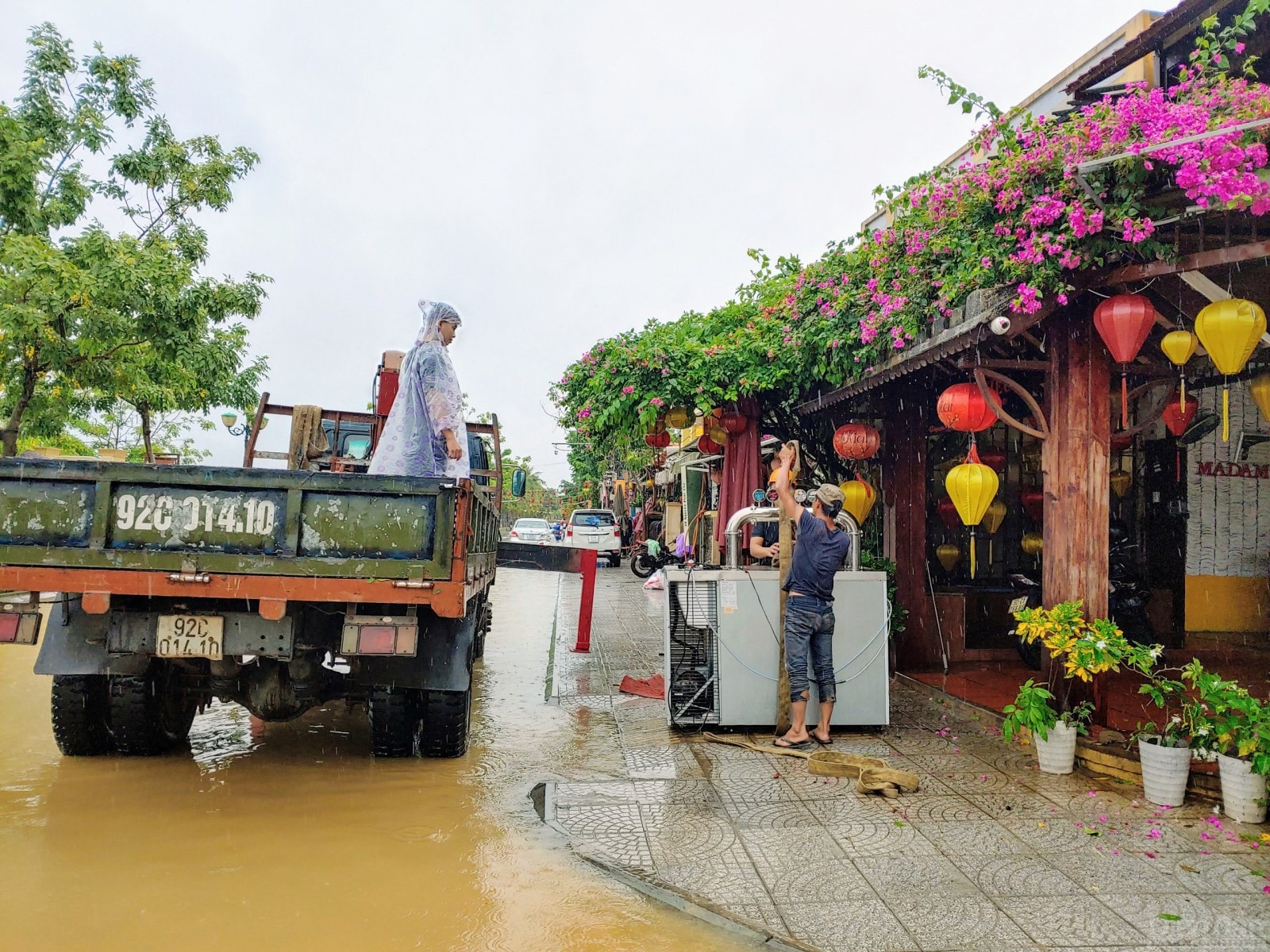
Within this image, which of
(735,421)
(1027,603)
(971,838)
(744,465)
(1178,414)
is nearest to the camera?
A: (971,838)

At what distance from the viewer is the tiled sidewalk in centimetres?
333

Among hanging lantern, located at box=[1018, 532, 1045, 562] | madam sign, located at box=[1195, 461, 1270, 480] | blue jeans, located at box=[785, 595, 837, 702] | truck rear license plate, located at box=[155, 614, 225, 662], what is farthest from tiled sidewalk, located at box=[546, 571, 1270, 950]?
madam sign, located at box=[1195, 461, 1270, 480]

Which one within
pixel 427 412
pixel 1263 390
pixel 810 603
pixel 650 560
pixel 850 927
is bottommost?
pixel 850 927

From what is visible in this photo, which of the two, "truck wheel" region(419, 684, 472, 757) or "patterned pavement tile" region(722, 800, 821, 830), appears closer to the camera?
"patterned pavement tile" region(722, 800, 821, 830)

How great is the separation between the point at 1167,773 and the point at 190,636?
5.17 metres

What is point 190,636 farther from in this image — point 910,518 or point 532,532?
point 532,532

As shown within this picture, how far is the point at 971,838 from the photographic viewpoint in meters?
4.22

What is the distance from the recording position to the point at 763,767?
5.45 meters

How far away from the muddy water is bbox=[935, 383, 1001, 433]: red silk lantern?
359cm

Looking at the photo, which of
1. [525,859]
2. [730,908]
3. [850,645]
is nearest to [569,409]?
[850,645]

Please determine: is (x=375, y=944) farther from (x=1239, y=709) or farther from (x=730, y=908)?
Answer: (x=1239, y=709)

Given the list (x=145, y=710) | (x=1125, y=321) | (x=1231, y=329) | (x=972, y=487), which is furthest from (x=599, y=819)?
(x=1231, y=329)

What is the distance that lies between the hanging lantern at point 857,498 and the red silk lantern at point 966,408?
2340 mm

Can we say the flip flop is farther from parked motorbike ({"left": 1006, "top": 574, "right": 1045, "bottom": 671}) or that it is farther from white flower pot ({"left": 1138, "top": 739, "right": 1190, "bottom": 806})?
parked motorbike ({"left": 1006, "top": 574, "right": 1045, "bottom": 671})
